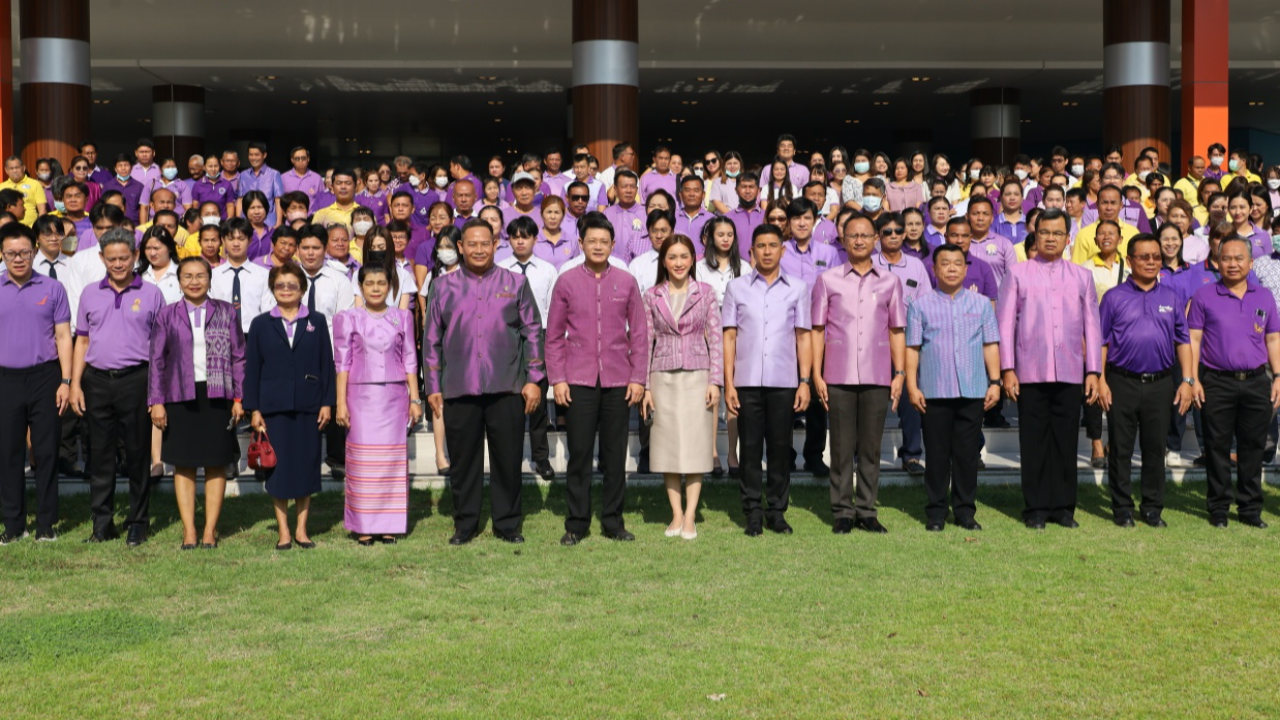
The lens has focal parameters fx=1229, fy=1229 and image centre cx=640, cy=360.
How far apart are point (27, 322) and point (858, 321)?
5.05 metres

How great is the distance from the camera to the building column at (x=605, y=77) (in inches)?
664

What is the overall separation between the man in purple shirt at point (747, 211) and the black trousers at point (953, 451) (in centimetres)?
349

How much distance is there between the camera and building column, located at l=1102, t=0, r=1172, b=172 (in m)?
18.1

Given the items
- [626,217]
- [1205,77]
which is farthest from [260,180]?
[1205,77]

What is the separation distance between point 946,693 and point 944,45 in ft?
65.4

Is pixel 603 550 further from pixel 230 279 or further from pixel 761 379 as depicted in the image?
pixel 230 279

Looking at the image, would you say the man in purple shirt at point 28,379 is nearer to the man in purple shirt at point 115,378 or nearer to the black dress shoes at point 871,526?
the man in purple shirt at point 115,378

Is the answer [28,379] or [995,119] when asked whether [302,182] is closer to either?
[28,379]

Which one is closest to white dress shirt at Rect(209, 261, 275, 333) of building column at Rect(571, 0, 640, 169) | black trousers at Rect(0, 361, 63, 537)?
black trousers at Rect(0, 361, 63, 537)

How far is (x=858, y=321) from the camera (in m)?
7.52

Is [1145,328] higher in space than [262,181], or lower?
lower

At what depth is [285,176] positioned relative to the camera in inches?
588

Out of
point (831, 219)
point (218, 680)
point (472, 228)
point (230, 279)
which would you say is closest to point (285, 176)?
point (230, 279)

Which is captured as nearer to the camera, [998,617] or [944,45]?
[998,617]
